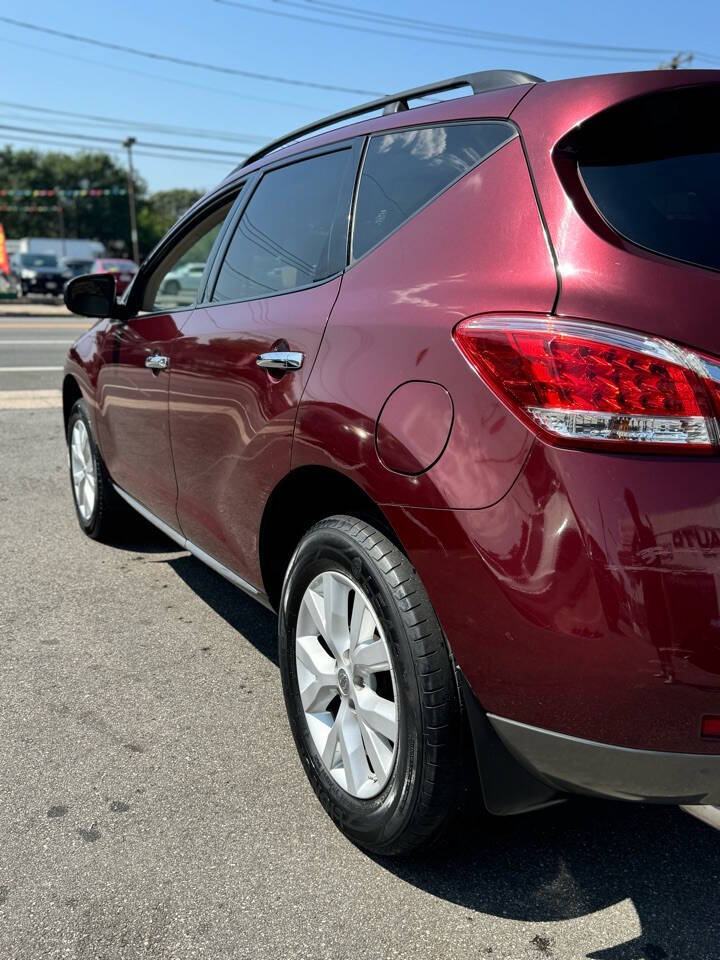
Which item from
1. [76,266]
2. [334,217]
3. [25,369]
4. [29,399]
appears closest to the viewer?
[334,217]

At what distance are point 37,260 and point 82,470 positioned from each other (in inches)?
1264

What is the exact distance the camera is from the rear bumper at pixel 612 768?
1.73 metres

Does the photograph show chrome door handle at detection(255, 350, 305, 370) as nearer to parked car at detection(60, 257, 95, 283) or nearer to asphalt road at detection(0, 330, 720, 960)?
asphalt road at detection(0, 330, 720, 960)

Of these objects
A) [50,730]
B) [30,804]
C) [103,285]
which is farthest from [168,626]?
[103,285]

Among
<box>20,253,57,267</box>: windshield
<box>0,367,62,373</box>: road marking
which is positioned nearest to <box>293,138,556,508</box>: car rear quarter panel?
<box>0,367,62,373</box>: road marking

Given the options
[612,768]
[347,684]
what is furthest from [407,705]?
[612,768]

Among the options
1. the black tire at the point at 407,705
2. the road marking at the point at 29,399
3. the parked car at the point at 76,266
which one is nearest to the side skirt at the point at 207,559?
the black tire at the point at 407,705

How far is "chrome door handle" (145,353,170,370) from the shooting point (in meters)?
3.38

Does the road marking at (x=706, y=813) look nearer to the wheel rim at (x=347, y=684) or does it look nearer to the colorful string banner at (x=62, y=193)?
the wheel rim at (x=347, y=684)

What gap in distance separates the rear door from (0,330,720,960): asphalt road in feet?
1.89

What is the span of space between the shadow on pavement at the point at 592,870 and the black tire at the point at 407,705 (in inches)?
6.3

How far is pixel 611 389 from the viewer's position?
1.70 metres

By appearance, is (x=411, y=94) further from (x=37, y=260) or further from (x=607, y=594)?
(x=37, y=260)

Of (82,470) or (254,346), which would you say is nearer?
(254,346)
